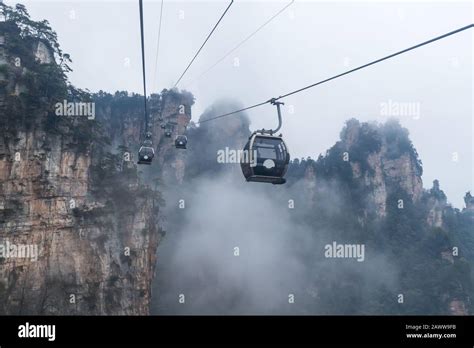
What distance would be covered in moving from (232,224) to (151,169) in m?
20.2

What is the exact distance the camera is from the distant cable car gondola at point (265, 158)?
378 inches

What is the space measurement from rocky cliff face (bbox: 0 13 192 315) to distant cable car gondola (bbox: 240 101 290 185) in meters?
23.3

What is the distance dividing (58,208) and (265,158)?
2504cm

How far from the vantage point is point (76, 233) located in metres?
31.3

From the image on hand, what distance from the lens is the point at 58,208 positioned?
3039 cm

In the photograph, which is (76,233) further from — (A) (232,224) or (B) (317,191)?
(B) (317,191)

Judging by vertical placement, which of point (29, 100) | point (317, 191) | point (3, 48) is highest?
point (3, 48)

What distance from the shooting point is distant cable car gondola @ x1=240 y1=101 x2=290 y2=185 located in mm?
9594

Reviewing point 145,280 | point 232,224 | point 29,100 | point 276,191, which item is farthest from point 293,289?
point 29,100
